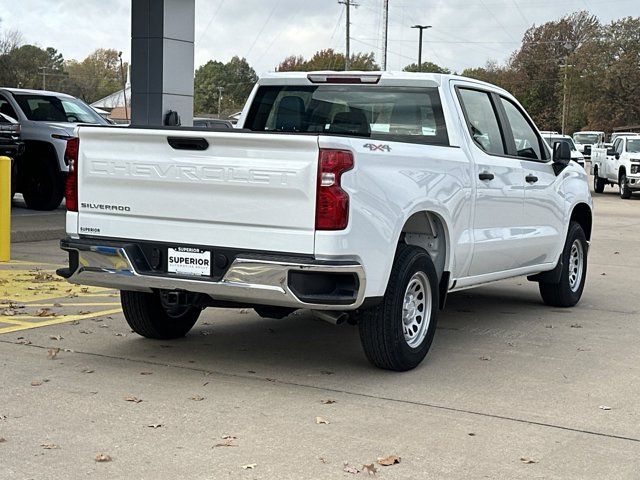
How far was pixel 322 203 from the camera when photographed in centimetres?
622

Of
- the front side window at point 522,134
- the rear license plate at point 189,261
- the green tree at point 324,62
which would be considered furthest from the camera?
the green tree at point 324,62

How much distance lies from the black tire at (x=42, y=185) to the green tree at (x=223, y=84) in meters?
128

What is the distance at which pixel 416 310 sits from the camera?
7270mm

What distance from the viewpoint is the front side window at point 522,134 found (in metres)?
9.09

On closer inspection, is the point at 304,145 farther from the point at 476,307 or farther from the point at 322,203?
the point at 476,307

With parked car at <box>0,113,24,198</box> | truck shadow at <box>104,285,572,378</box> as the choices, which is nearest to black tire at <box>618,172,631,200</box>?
parked car at <box>0,113,24,198</box>

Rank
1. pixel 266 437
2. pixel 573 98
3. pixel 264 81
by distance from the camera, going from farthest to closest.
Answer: pixel 573 98, pixel 264 81, pixel 266 437

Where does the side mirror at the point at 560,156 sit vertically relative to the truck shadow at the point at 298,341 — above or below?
above

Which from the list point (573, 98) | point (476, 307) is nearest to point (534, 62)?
point (573, 98)

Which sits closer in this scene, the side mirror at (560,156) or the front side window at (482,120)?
the front side window at (482,120)

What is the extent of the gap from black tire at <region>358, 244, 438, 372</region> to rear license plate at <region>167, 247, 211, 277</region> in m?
1.05

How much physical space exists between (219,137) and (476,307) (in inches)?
176

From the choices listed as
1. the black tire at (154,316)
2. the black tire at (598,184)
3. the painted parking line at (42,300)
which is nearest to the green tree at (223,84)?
the black tire at (598,184)

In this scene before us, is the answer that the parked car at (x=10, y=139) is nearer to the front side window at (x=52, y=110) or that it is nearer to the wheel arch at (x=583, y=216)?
the front side window at (x=52, y=110)
